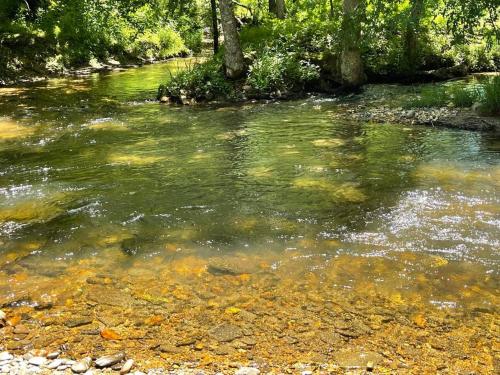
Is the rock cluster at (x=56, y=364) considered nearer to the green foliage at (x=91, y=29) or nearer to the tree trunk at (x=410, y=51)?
the tree trunk at (x=410, y=51)

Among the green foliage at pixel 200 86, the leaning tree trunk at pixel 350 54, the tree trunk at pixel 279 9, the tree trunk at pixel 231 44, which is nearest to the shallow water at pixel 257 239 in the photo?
the leaning tree trunk at pixel 350 54

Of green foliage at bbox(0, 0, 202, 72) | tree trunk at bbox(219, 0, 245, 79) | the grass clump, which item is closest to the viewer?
Answer: the grass clump

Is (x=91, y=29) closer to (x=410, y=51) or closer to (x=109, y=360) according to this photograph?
(x=410, y=51)

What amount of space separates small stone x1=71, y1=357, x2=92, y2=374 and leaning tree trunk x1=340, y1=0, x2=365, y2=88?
1208 centimetres

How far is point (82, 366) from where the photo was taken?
3594mm

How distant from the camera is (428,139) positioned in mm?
9727

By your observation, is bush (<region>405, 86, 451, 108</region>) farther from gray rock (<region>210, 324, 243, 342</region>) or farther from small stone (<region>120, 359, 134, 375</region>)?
small stone (<region>120, 359, 134, 375</region>)

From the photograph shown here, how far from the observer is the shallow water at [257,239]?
4.12 meters

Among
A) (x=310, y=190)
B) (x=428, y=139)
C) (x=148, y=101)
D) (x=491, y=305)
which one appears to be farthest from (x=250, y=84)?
(x=491, y=305)

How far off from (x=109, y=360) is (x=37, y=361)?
0.53 m

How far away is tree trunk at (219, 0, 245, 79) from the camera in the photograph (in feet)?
49.3

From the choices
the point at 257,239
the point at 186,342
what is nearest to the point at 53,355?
the point at 186,342

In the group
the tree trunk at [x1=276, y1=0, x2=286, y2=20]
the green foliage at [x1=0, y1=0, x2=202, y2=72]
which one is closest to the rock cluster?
the green foliage at [x1=0, y1=0, x2=202, y2=72]

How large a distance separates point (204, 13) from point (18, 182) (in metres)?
26.4
